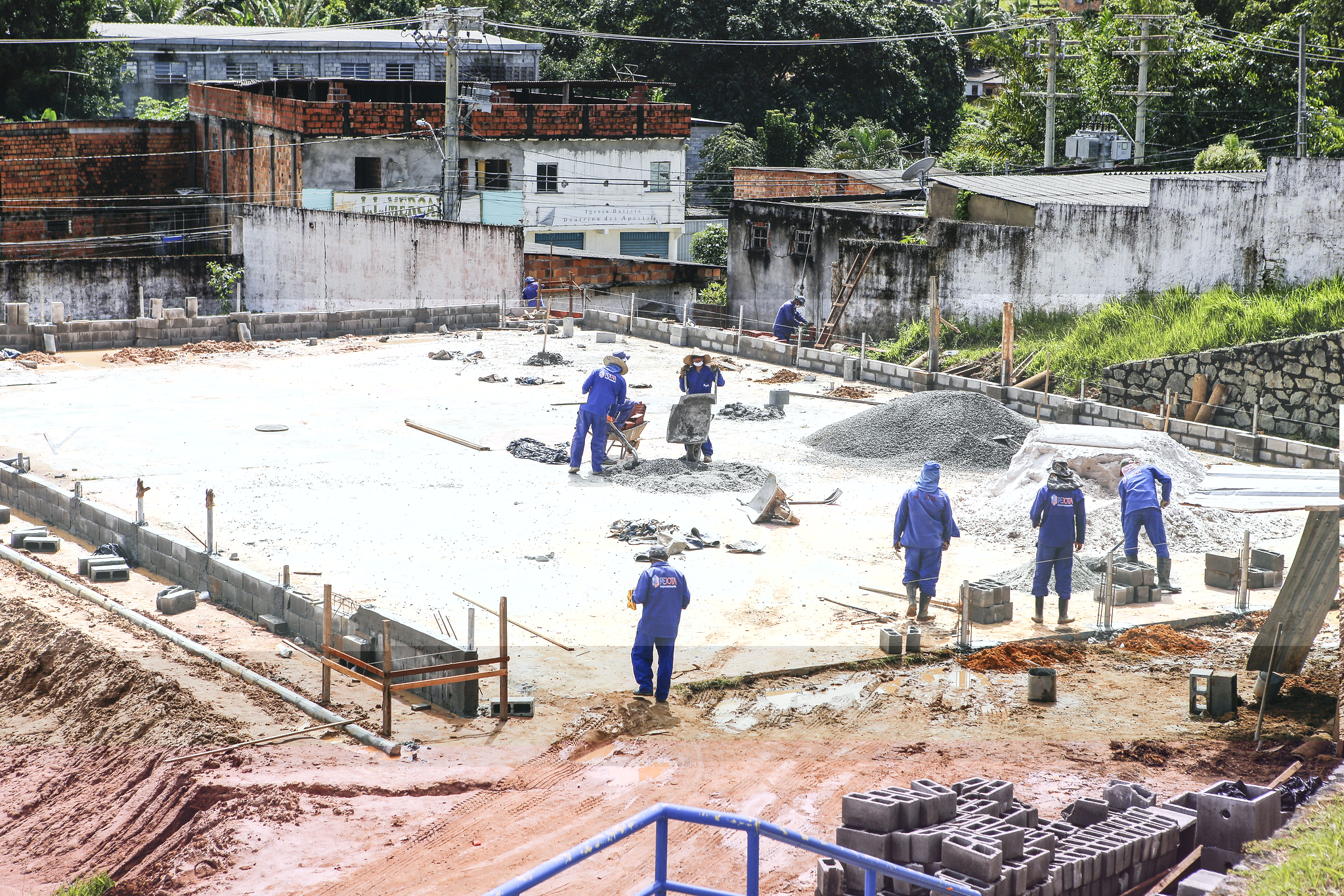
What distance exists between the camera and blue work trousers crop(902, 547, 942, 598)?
1250 centimetres

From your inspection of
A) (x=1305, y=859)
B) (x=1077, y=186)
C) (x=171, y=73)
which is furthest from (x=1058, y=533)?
(x=171, y=73)

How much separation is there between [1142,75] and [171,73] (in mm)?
34481

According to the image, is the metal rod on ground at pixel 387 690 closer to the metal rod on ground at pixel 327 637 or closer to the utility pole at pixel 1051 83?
the metal rod on ground at pixel 327 637

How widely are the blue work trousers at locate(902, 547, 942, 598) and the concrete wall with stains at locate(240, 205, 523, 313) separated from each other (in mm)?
22735

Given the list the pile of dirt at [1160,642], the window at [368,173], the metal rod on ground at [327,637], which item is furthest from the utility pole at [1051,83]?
the metal rod on ground at [327,637]

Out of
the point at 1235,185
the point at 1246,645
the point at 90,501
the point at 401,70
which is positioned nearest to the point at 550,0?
the point at 401,70

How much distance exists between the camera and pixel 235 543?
48.8 ft

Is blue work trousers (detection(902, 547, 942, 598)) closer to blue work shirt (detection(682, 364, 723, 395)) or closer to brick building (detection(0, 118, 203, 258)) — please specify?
blue work shirt (detection(682, 364, 723, 395))

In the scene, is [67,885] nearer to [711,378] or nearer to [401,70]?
[711,378]

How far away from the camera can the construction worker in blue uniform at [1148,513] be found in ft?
43.9

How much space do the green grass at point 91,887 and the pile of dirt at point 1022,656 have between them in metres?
6.47

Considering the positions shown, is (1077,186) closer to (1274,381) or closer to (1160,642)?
(1274,381)

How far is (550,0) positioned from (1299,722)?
174 ft

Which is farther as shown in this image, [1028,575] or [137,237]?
[137,237]
